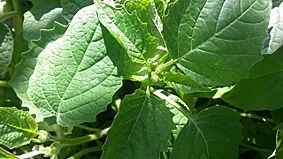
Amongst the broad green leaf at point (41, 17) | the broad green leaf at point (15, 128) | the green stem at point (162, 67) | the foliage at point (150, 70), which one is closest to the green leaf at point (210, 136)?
the foliage at point (150, 70)

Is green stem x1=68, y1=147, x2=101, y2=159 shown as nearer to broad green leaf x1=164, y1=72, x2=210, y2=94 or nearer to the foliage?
the foliage

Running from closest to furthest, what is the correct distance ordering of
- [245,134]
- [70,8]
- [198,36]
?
[198,36], [70,8], [245,134]

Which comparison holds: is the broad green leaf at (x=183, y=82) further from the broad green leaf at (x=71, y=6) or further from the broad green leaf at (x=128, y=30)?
the broad green leaf at (x=71, y=6)

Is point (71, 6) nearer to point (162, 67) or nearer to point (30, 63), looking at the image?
point (30, 63)

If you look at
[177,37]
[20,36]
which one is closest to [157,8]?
[177,37]

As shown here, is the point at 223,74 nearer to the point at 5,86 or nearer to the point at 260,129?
the point at 260,129

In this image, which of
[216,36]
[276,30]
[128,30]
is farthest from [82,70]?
[276,30]

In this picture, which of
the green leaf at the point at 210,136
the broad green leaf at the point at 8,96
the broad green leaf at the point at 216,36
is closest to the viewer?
the broad green leaf at the point at 216,36
